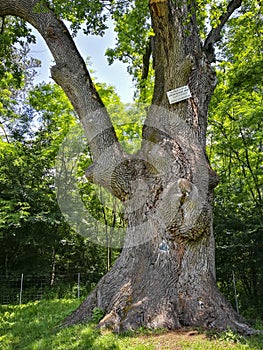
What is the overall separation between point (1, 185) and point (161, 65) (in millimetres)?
6206

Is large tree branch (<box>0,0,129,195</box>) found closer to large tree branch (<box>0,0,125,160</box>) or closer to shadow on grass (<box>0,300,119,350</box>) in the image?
large tree branch (<box>0,0,125,160</box>)

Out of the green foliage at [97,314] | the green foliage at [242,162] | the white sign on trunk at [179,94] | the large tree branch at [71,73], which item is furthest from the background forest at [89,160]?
the green foliage at [97,314]

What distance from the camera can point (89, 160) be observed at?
10.7 m

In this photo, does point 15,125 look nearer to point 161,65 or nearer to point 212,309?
point 161,65

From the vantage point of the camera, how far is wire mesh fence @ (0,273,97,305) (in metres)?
8.77

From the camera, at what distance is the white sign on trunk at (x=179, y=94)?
457cm

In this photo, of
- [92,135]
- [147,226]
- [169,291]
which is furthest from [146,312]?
[92,135]

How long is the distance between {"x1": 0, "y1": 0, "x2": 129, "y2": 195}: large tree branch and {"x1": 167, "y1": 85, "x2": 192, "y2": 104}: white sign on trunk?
0.94 meters

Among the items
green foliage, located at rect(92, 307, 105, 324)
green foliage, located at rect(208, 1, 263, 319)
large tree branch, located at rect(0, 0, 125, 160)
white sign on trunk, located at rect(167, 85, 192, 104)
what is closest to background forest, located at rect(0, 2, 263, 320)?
green foliage, located at rect(208, 1, 263, 319)

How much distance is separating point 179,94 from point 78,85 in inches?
56.4

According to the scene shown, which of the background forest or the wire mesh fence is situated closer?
the background forest

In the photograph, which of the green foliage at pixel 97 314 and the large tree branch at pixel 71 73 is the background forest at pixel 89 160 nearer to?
the large tree branch at pixel 71 73

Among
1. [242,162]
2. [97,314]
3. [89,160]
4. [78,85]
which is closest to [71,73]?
[78,85]

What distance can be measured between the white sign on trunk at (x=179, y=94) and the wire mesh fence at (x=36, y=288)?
239 inches
